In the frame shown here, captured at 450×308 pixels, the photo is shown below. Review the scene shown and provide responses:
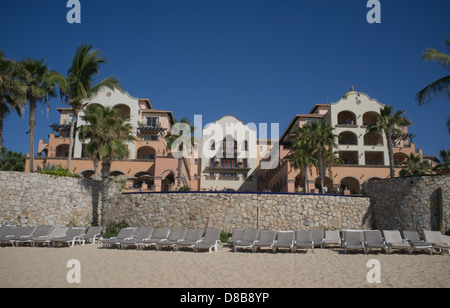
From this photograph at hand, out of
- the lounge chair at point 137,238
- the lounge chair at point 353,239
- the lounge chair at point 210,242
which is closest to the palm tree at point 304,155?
the lounge chair at point 353,239

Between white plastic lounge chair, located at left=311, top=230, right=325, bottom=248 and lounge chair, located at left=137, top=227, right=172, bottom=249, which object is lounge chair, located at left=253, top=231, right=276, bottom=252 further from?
lounge chair, located at left=137, top=227, right=172, bottom=249

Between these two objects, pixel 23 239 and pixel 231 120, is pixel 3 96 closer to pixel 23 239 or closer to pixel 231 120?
pixel 23 239

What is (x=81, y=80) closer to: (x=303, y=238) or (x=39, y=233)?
(x=39, y=233)

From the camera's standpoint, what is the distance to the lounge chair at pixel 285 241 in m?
12.8

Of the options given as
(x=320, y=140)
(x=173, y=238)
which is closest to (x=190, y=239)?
(x=173, y=238)

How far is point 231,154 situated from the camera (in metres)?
42.2

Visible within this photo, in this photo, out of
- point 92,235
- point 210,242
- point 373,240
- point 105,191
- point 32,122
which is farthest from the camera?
point 32,122

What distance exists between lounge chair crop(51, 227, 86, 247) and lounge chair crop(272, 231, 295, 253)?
8.90m

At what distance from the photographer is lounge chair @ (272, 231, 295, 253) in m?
12.8

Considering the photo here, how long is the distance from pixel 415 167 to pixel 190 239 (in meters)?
28.1
